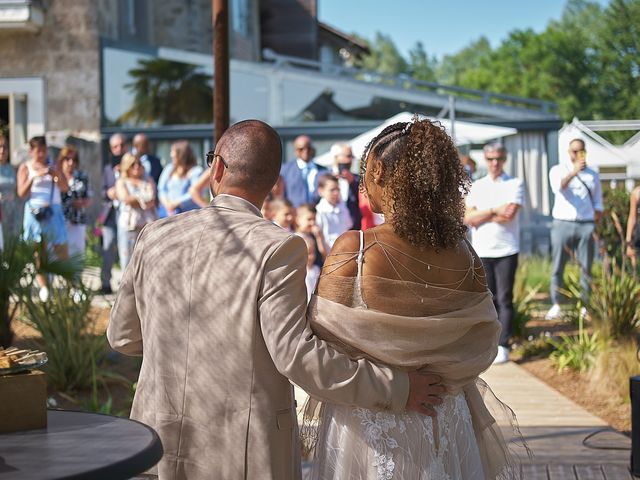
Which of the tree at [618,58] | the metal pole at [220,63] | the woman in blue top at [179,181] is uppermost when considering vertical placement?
the tree at [618,58]

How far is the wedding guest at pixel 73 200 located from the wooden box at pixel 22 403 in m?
9.60

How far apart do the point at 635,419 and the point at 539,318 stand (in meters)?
6.61

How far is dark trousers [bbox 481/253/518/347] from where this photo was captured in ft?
31.4

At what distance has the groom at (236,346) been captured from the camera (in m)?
3.12

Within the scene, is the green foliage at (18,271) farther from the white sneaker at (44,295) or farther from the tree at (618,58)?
the tree at (618,58)

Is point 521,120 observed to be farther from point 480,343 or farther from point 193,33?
point 480,343

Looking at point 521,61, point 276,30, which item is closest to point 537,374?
point 276,30

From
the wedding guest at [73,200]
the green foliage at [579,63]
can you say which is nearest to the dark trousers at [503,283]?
the wedding guest at [73,200]

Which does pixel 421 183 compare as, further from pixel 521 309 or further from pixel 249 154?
pixel 521 309

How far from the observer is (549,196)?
19531 mm

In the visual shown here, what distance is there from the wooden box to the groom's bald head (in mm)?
870

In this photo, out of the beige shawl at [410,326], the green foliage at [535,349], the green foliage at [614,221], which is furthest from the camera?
the green foliage at [614,221]

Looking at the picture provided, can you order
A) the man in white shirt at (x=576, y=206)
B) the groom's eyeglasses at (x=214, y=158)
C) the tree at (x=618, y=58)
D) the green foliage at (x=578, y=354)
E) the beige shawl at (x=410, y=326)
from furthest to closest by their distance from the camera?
the tree at (x=618, y=58) < the man in white shirt at (x=576, y=206) < the green foliage at (x=578, y=354) < the groom's eyeglasses at (x=214, y=158) < the beige shawl at (x=410, y=326)

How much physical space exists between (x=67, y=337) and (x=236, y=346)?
5237 mm
